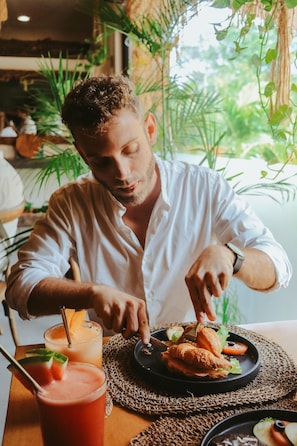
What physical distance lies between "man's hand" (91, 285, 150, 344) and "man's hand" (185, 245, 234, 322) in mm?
134

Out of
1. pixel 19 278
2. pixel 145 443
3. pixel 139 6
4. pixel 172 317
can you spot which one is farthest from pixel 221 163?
pixel 145 443

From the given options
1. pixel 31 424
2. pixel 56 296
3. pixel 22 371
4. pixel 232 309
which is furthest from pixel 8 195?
pixel 22 371

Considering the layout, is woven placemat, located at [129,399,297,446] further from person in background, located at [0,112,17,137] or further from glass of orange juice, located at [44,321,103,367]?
person in background, located at [0,112,17,137]

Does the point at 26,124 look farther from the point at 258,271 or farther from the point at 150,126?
the point at 258,271

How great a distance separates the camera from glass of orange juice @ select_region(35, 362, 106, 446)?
74cm

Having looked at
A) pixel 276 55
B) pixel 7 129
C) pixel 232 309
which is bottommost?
pixel 232 309

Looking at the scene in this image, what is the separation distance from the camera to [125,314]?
3.51ft

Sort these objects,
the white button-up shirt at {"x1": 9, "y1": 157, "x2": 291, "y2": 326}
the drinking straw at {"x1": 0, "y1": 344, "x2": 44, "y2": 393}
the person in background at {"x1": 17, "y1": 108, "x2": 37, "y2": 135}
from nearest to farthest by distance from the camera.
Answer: the drinking straw at {"x1": 0, "y1": 344, "x2": 44, "y2": 393}, the white button-up shirt at {"x1": 9, "y1": 157, "x2": 291, "y2": 326}, the person in background at {"x1": 17, "y1": 108, "x2": 37, "y2": 135}

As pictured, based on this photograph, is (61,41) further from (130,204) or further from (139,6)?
(130,204)

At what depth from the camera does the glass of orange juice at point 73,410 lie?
74 cm

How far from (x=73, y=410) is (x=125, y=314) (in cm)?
34

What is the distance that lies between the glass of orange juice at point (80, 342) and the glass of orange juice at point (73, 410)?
0.16 metres

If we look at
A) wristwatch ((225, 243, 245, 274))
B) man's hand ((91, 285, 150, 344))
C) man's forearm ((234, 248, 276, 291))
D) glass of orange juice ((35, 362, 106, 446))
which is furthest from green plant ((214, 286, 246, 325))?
glass of orange juice ((35, 362, 106, 446))

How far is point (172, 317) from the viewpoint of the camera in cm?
164
